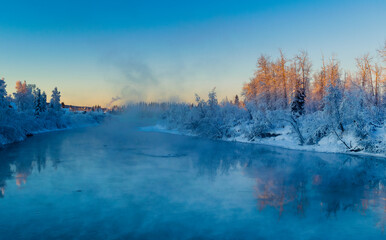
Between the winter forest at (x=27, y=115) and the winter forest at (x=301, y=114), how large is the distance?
98.4ft

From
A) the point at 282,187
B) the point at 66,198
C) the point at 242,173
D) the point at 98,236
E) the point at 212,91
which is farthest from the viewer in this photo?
the point at 212,91

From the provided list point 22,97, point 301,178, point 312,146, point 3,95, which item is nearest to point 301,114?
point 312,146

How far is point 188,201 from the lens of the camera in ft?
34.5

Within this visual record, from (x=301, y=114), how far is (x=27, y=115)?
55500 millimetres

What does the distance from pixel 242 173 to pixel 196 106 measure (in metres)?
39.9

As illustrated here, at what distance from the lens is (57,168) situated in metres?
17.0

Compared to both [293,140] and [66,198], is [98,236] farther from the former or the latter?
[293,140]

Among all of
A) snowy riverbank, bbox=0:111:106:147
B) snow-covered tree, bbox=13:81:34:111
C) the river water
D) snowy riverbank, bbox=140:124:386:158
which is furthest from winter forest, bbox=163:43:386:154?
snow-covered tree, bbox=13:81:34:111

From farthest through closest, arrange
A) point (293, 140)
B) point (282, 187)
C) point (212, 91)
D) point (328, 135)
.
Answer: point (212, 91) < point (293, 140) < point (328, 135) < point (282, 187)

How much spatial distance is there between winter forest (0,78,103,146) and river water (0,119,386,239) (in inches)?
800

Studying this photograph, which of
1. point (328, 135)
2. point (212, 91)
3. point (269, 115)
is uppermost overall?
point (212, 91)

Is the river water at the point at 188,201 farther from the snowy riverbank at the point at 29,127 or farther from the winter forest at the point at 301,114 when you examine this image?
the snowy riverbank at the point at 29,127

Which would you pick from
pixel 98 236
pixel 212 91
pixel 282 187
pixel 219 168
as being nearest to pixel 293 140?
pixel 219 168

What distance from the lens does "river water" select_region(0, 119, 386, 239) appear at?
7.72 metres
